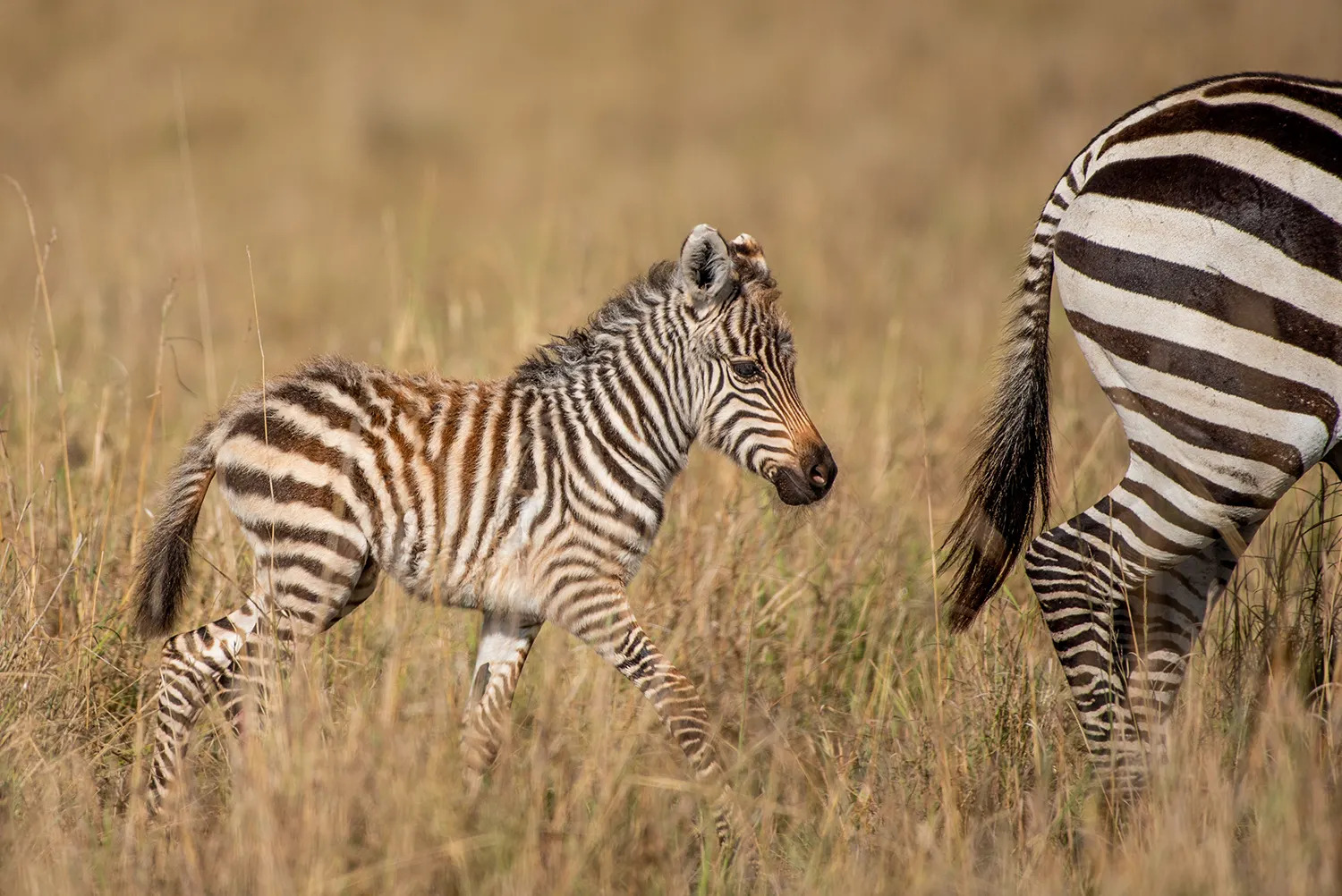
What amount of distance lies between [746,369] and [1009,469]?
3.44ft

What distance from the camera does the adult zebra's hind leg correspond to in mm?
4395

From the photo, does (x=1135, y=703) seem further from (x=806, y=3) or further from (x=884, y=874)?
(x=806, y=3)

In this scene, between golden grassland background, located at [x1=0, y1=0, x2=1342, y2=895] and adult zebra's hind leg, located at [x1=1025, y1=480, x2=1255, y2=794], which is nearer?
golden grassland background, located at [x1=0, y1=0, x2=1342, y2=895]

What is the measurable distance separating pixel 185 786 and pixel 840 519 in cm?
340

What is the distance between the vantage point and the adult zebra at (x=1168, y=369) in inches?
157

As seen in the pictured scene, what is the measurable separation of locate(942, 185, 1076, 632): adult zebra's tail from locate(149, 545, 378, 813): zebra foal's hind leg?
2.11m

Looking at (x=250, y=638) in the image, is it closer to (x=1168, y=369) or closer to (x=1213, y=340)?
(x=1168, y=369)

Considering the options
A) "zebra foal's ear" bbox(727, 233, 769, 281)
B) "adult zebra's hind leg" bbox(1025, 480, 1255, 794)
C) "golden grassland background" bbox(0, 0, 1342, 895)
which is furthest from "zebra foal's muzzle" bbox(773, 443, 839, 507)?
"adult zebra's hind leg" bbox(1025, 480, 1255, 794)

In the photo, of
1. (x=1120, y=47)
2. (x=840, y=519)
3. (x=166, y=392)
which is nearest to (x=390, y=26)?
(x=1120, y=47)

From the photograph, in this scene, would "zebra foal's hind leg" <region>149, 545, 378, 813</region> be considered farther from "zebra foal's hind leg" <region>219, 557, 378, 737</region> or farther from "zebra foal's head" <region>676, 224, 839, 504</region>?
"zebra foal's head" <region>676, 224, 839, 504</region>

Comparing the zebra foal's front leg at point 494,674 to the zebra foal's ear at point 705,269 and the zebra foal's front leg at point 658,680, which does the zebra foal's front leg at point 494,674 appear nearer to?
the zebra foal's front leg at point 658,680

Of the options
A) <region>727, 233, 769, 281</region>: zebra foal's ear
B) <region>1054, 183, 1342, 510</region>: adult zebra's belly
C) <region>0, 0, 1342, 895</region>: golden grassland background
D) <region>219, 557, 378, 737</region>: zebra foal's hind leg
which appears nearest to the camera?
<region>0, 0, 1342, 895</region>: golden grassland background

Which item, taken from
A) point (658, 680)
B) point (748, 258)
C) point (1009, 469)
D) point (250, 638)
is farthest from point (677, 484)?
point (250, 638)

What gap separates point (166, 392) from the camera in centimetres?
975
